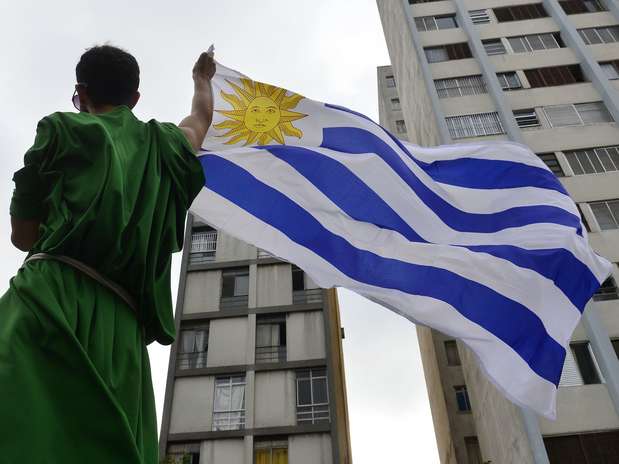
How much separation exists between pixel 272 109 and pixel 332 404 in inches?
682

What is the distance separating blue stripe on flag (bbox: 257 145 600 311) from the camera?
15.8 feet

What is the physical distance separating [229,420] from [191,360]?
10.3 feet

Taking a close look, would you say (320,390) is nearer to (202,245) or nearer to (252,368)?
(252,368)

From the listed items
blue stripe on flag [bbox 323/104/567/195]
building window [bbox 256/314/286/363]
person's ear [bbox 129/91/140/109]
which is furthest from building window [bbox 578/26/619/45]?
person's ear [bbox 129/91/140/109]

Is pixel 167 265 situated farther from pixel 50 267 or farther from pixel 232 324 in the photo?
pixel 232 324

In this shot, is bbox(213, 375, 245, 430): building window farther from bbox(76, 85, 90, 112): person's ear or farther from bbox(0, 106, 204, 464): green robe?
bbox(0, 106, 204, 464): green robe

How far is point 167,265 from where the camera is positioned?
5.97 ft

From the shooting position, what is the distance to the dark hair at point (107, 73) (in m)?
2.01

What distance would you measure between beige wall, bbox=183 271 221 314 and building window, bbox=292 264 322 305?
11.0 ft

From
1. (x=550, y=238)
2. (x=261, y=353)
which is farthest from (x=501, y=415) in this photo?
(x=550, y=238)

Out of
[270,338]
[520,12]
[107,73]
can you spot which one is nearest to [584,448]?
[270,338]

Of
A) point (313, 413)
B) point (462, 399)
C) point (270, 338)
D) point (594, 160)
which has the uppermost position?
point (594, 160)

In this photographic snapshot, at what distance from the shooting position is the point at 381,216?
5.17 meters

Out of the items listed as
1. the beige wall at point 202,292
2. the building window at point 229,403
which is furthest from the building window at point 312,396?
the beige wall at point 202,292
